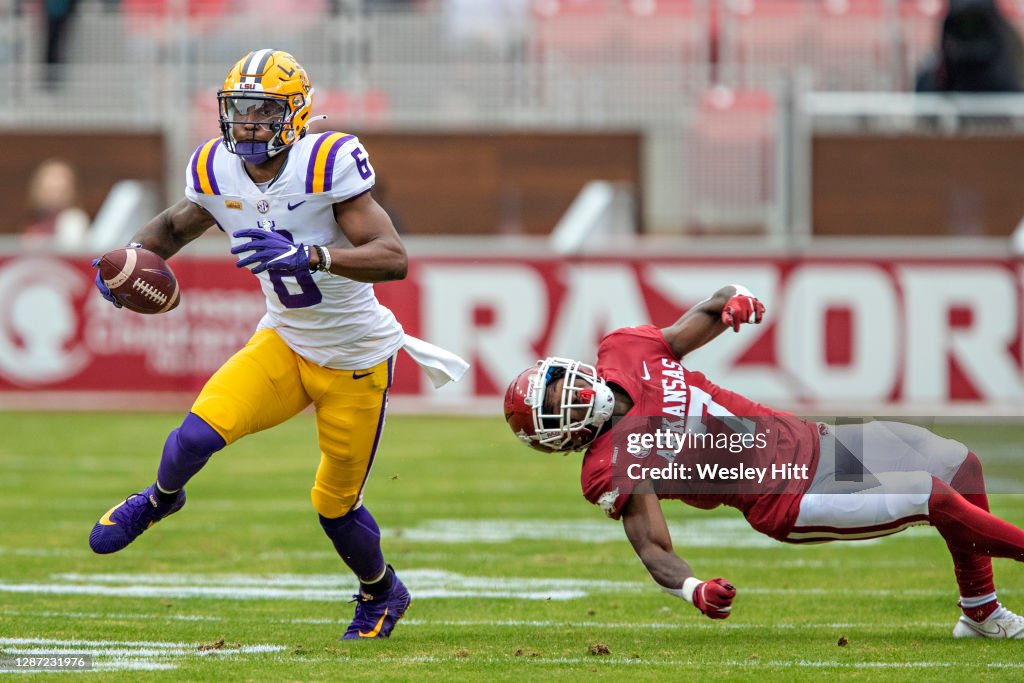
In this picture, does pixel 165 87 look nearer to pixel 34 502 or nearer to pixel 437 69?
pixel 437 69

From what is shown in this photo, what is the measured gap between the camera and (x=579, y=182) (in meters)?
13.9

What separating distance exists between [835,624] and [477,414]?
710cm

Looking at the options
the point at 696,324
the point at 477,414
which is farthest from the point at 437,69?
the point at 696,324

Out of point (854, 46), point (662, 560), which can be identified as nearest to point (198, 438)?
point (662, 560)

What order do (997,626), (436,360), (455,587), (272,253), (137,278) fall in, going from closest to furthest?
1. (272,253)
2. (997,626)
3. (137,278)
4. (436,360)
5. (455,587)

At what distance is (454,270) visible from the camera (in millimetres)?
12375

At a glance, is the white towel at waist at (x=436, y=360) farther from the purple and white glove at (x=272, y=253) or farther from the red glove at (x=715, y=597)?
the red glove at (x=715, y=597)

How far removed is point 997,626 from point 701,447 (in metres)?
1.15

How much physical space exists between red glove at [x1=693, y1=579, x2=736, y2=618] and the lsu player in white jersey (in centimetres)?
139

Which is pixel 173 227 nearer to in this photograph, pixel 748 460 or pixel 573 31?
pixel 748 460

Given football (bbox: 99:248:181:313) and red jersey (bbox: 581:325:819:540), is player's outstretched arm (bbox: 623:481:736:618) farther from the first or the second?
football (bbox: 99:248:181:313)

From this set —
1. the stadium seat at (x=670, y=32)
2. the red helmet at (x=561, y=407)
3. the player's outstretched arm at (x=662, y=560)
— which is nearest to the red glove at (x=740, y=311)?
the red helmet at (x=561, y=407)

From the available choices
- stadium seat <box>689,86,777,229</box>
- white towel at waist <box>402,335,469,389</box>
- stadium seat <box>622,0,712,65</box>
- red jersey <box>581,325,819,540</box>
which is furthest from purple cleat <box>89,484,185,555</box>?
stadium seat <box>622,0,712,65</box>

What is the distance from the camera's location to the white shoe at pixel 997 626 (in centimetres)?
508
